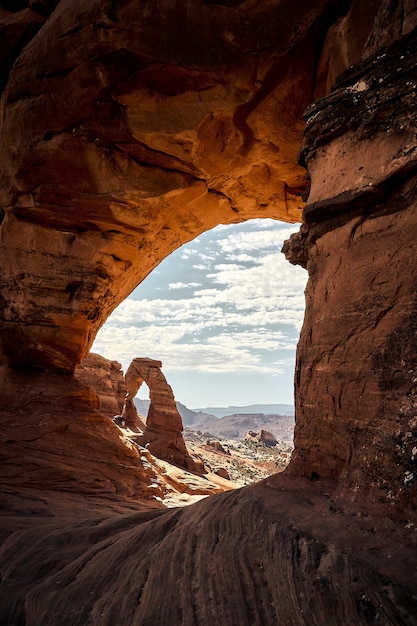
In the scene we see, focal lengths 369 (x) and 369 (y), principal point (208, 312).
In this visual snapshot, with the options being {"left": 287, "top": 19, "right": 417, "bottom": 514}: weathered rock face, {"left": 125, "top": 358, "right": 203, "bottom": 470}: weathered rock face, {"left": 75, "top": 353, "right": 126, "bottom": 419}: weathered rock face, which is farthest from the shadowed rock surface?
{"left": 75, "top": 353, "right": 126, "bottom": 419}: weathered rock face

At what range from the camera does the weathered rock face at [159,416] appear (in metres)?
22.7

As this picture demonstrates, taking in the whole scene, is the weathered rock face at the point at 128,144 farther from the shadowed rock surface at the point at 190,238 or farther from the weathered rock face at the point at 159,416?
the weathered rock face at the point at 159,416

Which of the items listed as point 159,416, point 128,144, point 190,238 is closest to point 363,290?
point 128,144

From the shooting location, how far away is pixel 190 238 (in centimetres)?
1189

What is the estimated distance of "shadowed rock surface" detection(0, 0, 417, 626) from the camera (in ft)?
9.69

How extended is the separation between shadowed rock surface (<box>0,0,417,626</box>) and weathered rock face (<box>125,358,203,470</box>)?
11825 millimetres

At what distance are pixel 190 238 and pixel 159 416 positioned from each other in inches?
649

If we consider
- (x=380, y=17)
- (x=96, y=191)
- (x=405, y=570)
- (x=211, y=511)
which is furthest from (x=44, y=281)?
(x=405, y=570)

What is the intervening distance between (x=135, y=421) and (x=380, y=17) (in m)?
27.9

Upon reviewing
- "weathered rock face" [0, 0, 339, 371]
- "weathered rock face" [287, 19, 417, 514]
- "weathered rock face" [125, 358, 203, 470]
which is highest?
"weathered rock face" [0, 0, 339, 371]

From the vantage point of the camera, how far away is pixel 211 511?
3998 millimetres

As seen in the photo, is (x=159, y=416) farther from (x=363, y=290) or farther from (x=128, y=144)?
(x=363, y=290)

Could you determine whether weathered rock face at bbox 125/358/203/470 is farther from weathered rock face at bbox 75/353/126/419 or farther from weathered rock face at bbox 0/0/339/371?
weathered rock face at bbox 0/0/339/371

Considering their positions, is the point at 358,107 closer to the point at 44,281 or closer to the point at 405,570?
the point at 405,570
